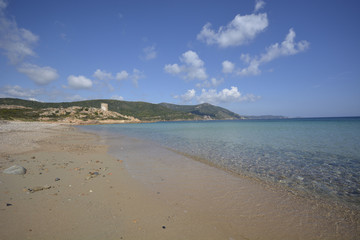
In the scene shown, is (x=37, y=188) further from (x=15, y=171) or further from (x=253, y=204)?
(x=253, y=204)

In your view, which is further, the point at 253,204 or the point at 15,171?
the point at 15,171

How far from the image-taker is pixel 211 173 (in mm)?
8500

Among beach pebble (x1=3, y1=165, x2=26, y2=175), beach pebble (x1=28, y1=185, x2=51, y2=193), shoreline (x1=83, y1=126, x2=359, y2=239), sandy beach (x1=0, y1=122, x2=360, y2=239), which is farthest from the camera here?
beach pebble (x1=3, y1=165, x2=26, y2=175)

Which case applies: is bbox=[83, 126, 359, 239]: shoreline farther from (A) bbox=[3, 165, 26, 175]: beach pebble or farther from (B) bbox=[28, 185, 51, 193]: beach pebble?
(A) bbox=[3, 165, 26, 175]: beach pebble

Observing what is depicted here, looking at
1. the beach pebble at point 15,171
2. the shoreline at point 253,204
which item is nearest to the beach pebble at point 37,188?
the beach pebble at point 15,171

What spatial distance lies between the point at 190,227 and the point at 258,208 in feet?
8.19

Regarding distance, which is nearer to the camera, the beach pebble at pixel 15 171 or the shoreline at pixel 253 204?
the shoreline at pixel 253 204

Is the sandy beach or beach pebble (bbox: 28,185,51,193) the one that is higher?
beach pebble (bbox: 28,185,51,193)

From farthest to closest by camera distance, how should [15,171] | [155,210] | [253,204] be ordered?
1. [15,171]
2. [253,204]
3. [155,210]

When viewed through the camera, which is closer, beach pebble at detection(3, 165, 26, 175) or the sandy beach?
the sandy beach

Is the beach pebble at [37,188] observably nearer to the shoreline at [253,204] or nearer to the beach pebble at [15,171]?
the beach pebble at [15,171]

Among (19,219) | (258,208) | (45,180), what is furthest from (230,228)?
(45,180)

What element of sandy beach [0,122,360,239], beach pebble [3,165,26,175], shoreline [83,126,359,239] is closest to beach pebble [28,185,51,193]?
sandy beach [0,122,360,239]

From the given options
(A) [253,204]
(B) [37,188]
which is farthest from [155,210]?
(B) [37,188]
